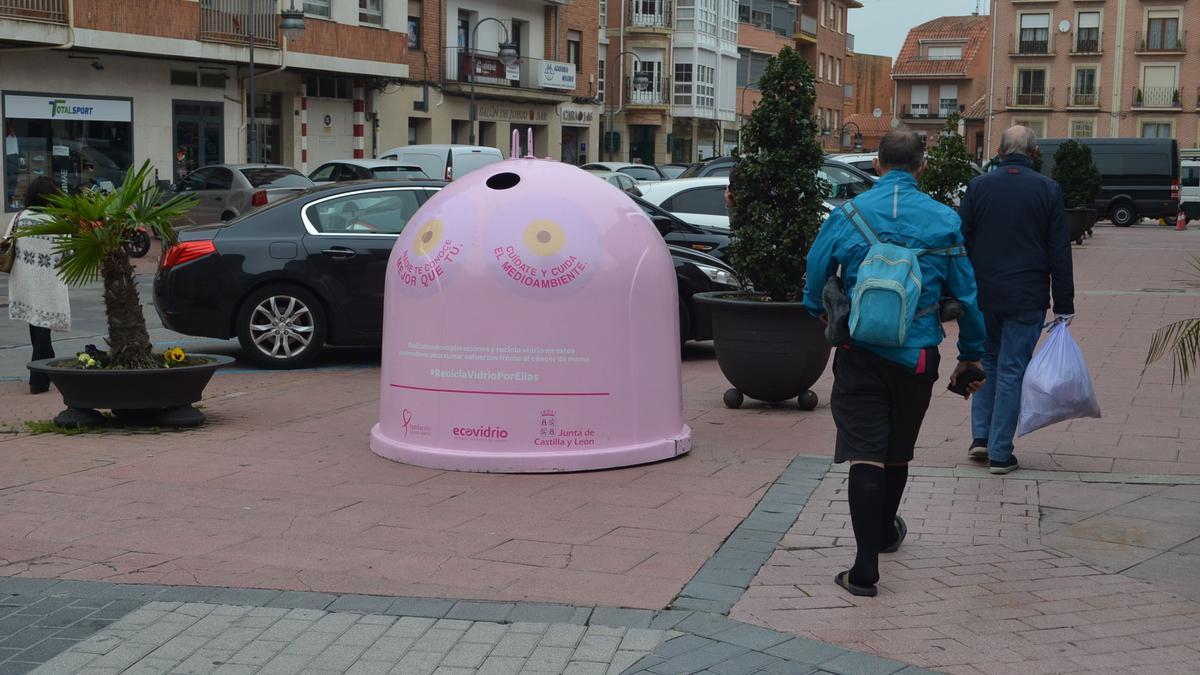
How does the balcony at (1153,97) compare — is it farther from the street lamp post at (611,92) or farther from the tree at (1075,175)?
the tree at (1075,175)

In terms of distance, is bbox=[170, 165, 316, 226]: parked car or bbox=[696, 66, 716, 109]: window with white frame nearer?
bbox=[170, 165, 316, 226]: parked car

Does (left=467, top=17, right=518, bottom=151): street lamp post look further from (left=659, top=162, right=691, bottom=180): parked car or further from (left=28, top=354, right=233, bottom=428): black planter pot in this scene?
(left=28, top=354, right=233, bottom=428): black planter pot

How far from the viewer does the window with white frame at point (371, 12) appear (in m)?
38.6

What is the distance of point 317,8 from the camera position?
36.4 meters

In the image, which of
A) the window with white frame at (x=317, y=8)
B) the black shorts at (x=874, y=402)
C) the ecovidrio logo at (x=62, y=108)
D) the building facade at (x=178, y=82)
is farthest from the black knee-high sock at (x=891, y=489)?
the window with white frame at (x=317, y=8)

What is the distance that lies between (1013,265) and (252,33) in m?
27.9

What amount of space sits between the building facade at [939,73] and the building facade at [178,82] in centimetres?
6105

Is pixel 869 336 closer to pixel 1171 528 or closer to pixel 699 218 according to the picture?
pixel 1171 528

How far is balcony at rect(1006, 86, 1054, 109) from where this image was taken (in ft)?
242

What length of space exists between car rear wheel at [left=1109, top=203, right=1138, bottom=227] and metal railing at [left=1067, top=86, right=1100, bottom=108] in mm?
31277

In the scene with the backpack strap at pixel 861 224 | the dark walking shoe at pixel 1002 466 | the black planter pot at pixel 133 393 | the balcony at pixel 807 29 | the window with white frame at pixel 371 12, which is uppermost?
the balcony at pixel 807 29

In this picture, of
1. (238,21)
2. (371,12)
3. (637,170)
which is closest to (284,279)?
(238,21)

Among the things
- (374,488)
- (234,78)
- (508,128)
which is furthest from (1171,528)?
(508,128)

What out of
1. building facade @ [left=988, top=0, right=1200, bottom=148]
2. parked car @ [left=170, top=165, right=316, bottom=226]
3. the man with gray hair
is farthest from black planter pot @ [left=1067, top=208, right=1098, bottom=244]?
building facade @ [left=988, top=0, right=1200, bottom=148]
